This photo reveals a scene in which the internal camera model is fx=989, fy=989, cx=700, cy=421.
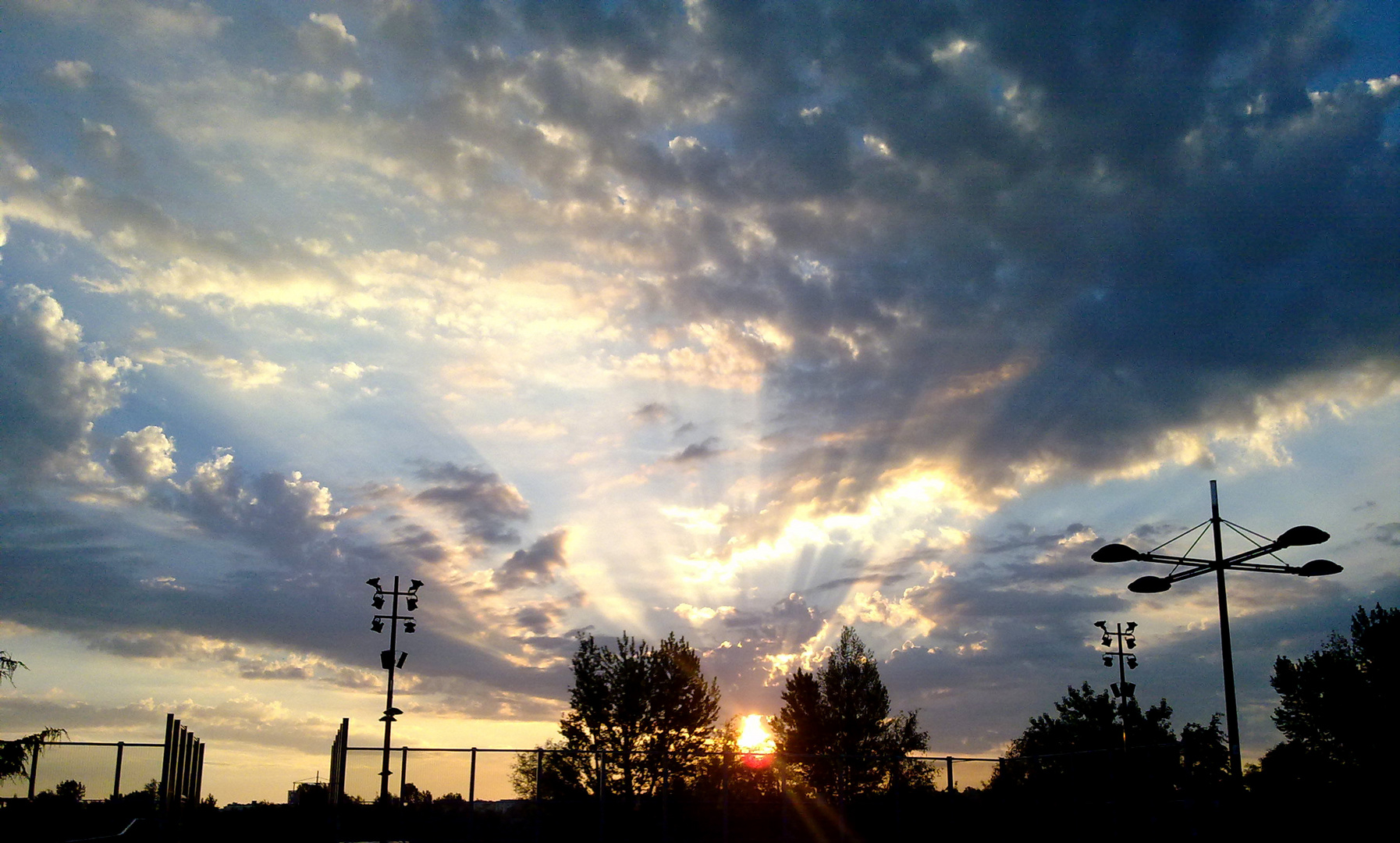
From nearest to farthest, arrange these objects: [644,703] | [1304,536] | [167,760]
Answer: [1304,536] < [167,760] < [644,703]

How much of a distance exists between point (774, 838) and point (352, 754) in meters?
12.8

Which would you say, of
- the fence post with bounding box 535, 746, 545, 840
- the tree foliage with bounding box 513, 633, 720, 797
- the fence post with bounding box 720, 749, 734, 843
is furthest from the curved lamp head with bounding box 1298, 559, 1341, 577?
the tree foliage with bounding box 513, 633, 720, 797

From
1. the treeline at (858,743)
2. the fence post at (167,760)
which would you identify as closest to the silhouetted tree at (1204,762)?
the treeline at (858,743)

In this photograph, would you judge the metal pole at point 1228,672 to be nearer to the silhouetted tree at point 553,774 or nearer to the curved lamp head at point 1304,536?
the curved lamp head at point 1304,536

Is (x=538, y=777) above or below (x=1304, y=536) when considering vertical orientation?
below

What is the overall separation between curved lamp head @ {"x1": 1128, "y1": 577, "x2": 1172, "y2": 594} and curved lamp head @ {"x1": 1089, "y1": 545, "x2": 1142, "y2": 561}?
87 cm

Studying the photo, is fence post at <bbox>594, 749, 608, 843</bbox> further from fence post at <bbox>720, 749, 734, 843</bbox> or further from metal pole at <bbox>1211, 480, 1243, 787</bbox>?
metal pole at <bbox>1211, 480, 1243, 787</bbox>

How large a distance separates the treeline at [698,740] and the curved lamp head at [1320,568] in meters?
15.1

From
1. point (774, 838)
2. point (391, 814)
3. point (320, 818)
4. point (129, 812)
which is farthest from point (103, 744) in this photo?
point (774, 838)

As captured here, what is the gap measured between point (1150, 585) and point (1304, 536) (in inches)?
130

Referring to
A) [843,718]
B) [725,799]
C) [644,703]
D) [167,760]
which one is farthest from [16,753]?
[843,718]

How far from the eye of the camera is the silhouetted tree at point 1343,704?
212ft

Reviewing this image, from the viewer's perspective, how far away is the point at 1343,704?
6800cm

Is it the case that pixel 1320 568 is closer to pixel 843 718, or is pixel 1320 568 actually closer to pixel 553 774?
pixel 553 774
